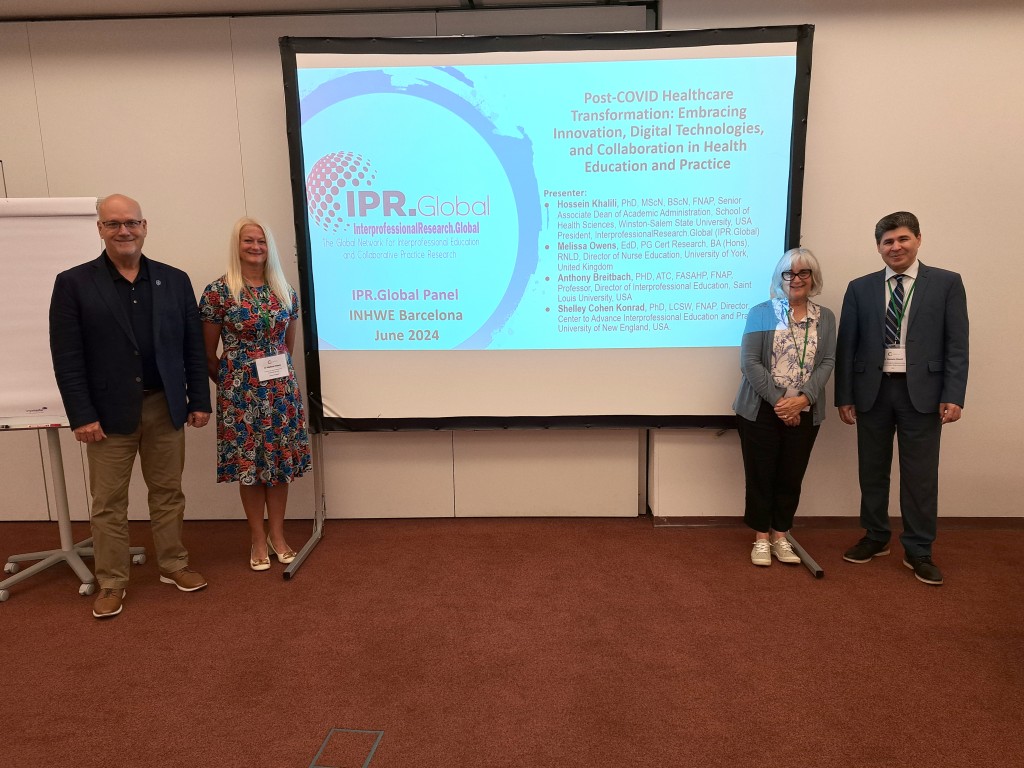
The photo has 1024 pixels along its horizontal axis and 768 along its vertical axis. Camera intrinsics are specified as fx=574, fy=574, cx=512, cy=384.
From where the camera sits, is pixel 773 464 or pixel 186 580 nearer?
pixel 186 580

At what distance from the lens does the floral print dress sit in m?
2.69

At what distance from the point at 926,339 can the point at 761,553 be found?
1.27 metres

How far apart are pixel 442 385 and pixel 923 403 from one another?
7.78 ft

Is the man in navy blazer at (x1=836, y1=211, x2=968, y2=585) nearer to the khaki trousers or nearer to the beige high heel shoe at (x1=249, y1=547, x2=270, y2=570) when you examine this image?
the beige high heel shoe at (x1=249, y1=547, x2=270, y2=570)

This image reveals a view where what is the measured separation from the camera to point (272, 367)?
2.76m

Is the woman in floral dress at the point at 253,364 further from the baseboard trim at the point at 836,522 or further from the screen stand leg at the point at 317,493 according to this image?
the baseboard trim at the point at 836,522

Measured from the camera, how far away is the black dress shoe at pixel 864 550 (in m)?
2.91

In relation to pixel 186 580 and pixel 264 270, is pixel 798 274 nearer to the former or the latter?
pixel 264 270

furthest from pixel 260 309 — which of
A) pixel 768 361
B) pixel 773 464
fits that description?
pixel 773 464

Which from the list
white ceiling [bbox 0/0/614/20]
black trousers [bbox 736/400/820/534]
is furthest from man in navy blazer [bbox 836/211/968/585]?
white ceiling [bbox 0/0/614/20]

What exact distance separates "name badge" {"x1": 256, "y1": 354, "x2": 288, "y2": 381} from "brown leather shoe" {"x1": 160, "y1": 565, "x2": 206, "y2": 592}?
39.6 inches

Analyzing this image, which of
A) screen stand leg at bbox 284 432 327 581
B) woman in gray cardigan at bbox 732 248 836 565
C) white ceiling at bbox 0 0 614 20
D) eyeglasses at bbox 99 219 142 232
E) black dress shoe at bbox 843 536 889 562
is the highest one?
white ceiling at bbox 0 0 614 20

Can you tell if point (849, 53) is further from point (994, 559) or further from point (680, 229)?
point (994, 559)

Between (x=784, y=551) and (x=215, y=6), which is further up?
(x=215, y=6)
